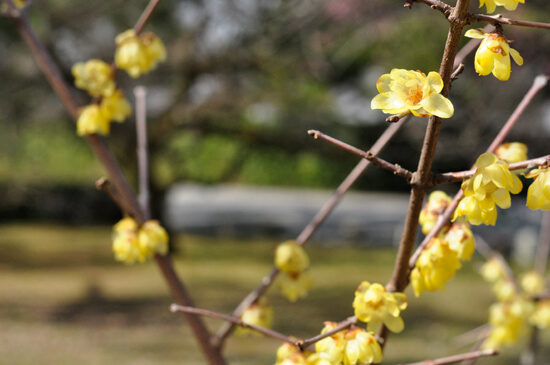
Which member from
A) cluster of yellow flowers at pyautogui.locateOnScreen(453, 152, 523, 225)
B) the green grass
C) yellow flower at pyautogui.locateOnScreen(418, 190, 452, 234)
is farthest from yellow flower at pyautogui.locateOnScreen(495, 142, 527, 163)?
the green grass

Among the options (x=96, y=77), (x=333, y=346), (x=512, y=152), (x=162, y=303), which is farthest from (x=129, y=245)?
(x=162, y=303)

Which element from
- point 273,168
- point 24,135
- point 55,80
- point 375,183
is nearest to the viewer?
point 55,80

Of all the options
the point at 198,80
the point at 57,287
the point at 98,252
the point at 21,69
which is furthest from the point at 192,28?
the point at 98,252

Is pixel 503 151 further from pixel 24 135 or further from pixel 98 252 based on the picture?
pixel 98 252

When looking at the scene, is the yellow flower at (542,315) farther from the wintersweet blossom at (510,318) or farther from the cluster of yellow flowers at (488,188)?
the cluster of yellow flowers at (488,188)

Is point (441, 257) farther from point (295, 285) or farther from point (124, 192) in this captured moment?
point (124, 192)

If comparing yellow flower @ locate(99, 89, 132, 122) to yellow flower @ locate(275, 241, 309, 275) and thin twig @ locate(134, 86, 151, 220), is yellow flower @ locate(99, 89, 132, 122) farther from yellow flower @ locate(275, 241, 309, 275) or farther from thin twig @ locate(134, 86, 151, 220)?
yellow flower @ locate(275, 241, 309, 275)
